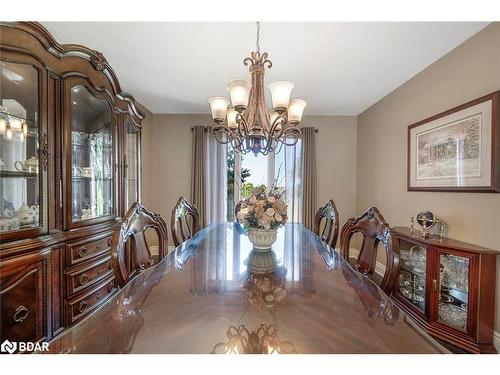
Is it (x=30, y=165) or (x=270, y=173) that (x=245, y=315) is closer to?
(x=30, y=165)

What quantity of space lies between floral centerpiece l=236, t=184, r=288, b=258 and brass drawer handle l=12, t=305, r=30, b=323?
139cm

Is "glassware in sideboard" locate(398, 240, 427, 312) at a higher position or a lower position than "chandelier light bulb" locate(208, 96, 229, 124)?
lower

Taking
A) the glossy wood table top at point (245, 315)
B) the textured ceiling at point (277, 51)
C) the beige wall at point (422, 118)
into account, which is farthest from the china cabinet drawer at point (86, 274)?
the beige wall at point (422, 118)

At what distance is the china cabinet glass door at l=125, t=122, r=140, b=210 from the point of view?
2.26m

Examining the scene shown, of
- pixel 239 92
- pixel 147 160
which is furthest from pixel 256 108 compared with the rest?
pixel 147 160

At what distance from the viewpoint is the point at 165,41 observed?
1.80m

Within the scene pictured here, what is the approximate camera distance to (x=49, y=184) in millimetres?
1388

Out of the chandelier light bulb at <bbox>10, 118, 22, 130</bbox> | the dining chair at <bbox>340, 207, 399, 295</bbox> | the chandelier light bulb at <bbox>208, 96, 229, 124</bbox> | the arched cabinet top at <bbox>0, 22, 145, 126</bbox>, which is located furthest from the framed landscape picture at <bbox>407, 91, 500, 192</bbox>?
the chandelier light bulb at <bbox>10, 118, 22, 130</bbox>

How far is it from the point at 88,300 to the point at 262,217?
61.6 inches

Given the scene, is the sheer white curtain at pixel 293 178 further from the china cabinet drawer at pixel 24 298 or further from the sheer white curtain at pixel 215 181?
the china cabinet drawer at pixel 24 298

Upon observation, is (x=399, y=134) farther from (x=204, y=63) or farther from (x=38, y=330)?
(x=38, y=330)

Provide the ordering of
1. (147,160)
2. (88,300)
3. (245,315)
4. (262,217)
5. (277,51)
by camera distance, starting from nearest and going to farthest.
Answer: (245,315) < (262,217) < (88,300) < (277,51) < (147,160)

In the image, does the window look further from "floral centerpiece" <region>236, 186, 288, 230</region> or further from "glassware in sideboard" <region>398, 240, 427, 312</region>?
"floral centerpiece" <region>236, 186, 288, 230</region>

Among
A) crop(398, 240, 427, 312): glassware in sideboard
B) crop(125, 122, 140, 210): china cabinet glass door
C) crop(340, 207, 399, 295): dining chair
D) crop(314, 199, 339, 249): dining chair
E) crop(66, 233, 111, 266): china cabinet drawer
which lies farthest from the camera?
crop(125, 122, 140, 210): china cabinet glass door
